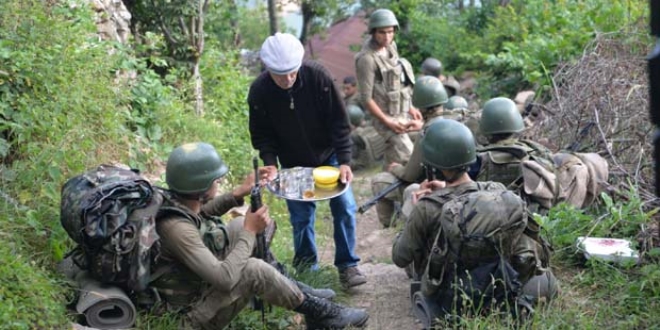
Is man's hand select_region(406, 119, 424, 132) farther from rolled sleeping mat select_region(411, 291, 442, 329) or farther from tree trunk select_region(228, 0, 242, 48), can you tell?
tree trunk select_region(228, 0, 242, 48)

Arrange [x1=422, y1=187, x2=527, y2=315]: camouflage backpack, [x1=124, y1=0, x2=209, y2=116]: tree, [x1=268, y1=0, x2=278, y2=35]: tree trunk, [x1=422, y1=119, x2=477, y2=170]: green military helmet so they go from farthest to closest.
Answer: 1. [x1=268, y1=0, x2=278, y2=35]: tree trunk
2. [x1=124, y1=0, x2=209, y2=116]: tree
3. [x1=422, y1=119, x2=477, y2=170]: green military helmet
4. [x1=422, y1=187, x2=527, y2=315]: camouflage backpack

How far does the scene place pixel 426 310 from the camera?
5.46m

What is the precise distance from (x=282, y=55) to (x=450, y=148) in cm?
139

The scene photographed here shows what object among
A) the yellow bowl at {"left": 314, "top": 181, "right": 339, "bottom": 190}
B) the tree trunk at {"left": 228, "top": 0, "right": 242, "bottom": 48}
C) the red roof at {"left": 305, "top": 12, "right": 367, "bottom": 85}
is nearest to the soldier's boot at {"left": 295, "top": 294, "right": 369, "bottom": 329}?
the yellow bowl at {"left": 314, "top": 181, "right": 339, "bottom": 190}

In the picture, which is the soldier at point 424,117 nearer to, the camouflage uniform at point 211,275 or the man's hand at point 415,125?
the man's hand at point 415,125

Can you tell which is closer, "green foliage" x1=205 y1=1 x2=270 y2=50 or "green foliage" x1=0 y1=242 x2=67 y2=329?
"green foliage" x1=0 y1=242 x2=67 y2=329

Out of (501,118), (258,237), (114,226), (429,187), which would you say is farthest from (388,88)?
(114,226)

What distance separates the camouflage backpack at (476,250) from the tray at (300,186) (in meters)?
1.05

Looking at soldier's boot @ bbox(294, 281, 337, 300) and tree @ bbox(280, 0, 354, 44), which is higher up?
tree @ bbox(280, 0, 354, 44)

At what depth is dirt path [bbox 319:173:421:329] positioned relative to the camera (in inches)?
245

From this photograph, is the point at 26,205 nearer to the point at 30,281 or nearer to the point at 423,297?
the point at 30,281

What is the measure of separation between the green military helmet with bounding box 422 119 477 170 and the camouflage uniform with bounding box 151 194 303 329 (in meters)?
1.20

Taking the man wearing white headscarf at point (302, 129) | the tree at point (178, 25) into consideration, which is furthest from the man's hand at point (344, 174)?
the tree at point (178, 25)

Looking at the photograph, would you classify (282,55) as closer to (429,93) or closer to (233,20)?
(429,93)
